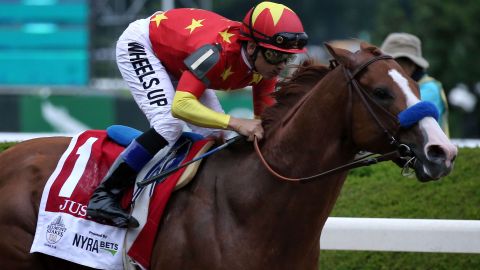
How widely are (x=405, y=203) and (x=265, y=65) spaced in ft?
8.32

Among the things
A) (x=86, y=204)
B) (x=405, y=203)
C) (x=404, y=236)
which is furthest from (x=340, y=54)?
(x=405, y=203)

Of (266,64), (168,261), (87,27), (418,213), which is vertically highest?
(266,64)

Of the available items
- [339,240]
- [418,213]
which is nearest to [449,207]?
[418,213]

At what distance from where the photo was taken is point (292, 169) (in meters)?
4.73

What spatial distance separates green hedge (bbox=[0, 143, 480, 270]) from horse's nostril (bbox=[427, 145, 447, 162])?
246 centimetres

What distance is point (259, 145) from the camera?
15.9 ft

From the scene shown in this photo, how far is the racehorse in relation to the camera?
4.51 metres

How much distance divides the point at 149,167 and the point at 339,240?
1.51 meters

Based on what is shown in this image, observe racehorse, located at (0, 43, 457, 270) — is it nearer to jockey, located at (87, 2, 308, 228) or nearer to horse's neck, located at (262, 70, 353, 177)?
horse's neck, located at (262, 70, 353, 177)

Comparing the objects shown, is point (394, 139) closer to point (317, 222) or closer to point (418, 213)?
point (317, 222)

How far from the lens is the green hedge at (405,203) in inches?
262

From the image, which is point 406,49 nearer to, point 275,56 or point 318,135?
point 275,56

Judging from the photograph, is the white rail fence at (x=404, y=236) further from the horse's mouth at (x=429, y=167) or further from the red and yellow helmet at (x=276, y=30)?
the horse's mouth at (x=429, y=167)

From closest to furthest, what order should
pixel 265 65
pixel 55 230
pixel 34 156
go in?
1. pixel 265 65
2. pixel 55 230
3. pixel 34 156
